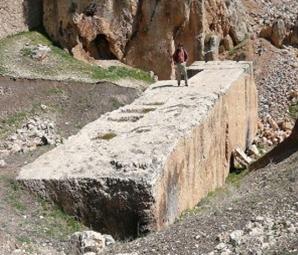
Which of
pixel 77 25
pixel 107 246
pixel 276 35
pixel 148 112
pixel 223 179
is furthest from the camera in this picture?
pixel 276 35

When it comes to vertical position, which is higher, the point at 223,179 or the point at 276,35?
the point at 276,35

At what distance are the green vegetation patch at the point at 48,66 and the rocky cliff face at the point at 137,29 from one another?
0.79 metres

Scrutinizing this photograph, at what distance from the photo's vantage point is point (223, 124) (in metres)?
17.1

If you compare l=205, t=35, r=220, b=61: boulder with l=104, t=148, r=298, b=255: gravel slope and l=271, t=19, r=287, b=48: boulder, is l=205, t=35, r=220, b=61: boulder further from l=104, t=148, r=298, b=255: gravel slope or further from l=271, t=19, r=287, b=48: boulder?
l=104, t=148, r=298, b=255: gravel slope

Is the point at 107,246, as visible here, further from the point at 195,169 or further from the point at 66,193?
the point at 195,169

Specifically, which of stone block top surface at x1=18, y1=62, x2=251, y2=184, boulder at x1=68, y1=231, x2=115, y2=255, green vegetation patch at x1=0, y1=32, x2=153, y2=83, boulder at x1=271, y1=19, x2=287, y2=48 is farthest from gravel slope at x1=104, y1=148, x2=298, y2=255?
boulder at x1=271, y1=19, x2=287, y2=48

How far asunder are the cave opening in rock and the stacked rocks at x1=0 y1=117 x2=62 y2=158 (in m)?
7.28

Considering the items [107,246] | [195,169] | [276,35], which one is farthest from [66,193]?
[276,35]

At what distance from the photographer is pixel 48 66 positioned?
22250 millimetres

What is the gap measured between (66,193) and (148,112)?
4.72m

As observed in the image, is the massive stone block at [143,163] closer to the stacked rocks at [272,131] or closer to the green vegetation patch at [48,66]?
the stacked rocks at [272,131]

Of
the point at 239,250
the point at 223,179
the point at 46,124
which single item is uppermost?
the point at 239,250

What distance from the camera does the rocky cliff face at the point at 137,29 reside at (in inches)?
941

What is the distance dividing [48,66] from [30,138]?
21.8 feet
